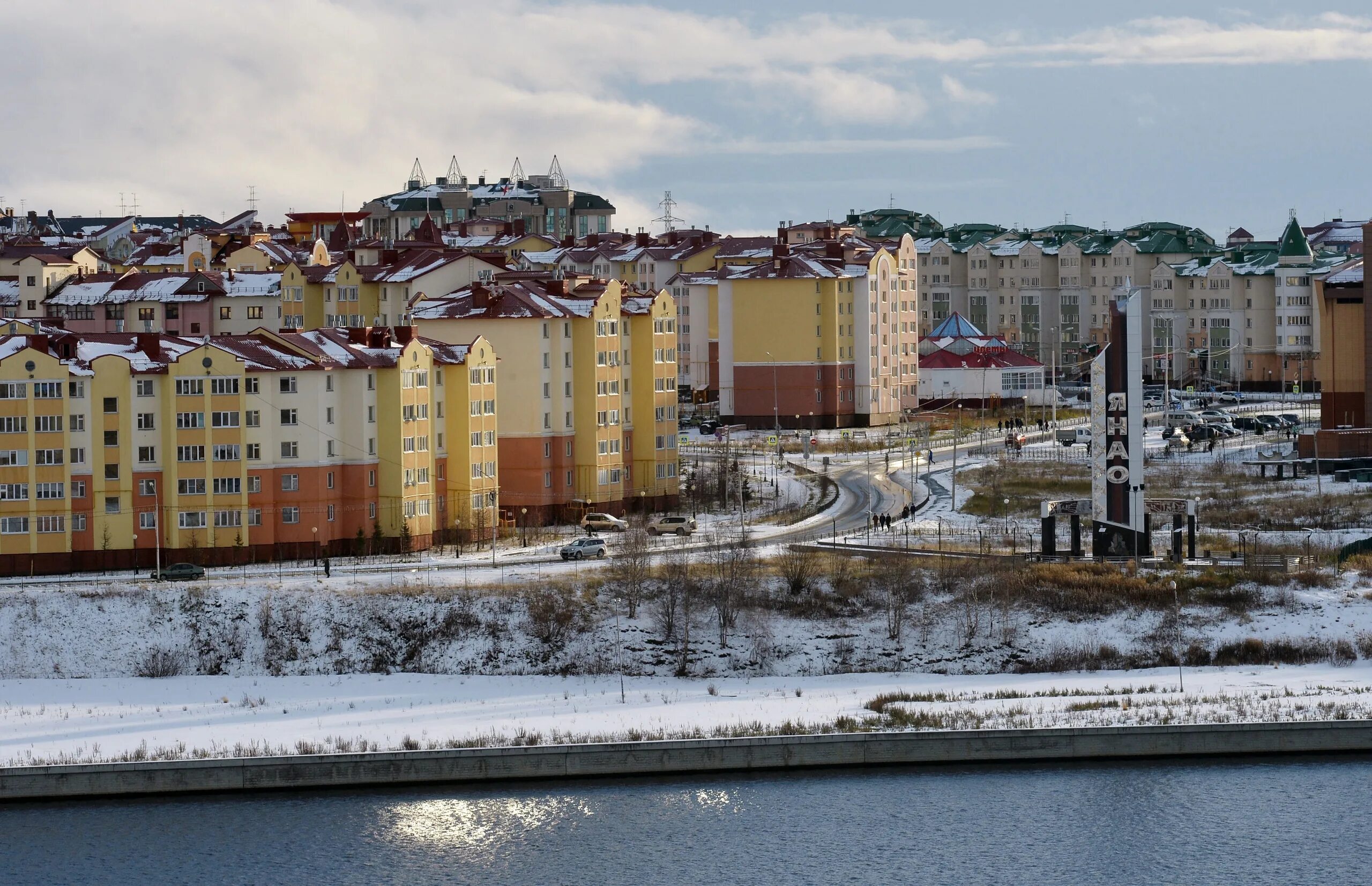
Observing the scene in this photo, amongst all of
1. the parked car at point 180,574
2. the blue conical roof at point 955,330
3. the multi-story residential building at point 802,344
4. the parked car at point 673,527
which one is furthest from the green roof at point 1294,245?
the parked car at point 180,574

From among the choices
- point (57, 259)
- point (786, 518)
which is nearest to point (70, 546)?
point (786, 518)

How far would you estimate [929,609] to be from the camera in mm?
47656

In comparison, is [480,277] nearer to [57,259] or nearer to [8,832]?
[57,259]

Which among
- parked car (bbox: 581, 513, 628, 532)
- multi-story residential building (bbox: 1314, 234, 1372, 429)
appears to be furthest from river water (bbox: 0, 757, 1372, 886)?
multi-story residential building (bbox: 1314, 234, 1372, 429)

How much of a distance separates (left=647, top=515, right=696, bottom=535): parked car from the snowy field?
11416mm

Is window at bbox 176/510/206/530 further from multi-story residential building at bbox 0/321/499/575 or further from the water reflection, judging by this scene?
the water reflection

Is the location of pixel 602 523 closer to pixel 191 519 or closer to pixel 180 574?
pixel 191 519

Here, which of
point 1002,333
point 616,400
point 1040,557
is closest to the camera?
point 1040,557

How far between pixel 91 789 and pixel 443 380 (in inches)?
880

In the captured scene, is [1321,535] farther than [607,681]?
Yes

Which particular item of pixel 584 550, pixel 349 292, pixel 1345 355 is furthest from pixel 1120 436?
pixel 349 292

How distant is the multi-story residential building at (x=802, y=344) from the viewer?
89188mm

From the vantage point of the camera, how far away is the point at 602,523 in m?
58.5

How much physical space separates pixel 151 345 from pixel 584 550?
39.2 feet
